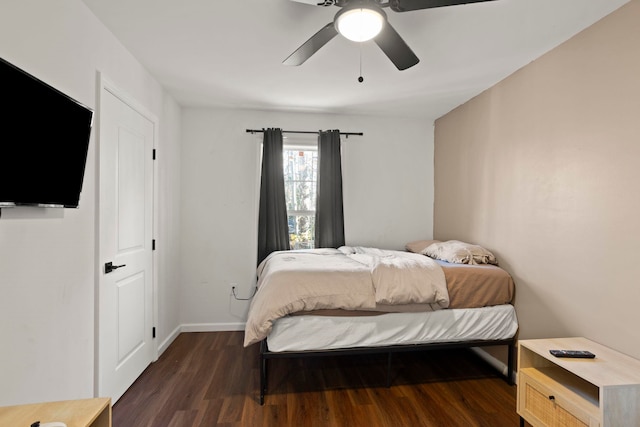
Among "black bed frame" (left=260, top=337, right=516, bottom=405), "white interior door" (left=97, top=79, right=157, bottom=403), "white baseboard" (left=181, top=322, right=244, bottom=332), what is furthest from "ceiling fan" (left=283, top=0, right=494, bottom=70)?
"white baseboard" (left=181, top=322, right=244, bottom=332)

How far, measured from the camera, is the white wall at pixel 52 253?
131 cm

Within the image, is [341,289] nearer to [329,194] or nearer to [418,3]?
[329,194]

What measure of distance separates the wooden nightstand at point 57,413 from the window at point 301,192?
278cm

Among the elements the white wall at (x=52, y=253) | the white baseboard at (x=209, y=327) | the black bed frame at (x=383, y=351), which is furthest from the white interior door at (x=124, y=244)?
the black bed frame at (x=383, y=351)

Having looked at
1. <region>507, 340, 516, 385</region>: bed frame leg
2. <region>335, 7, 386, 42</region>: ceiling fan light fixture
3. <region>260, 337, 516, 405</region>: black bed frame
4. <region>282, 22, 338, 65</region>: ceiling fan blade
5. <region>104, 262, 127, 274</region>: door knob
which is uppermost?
<region>282, 22, 338, 65</region>: ceiling fan blade

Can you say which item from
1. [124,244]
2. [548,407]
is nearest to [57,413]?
[124,244]

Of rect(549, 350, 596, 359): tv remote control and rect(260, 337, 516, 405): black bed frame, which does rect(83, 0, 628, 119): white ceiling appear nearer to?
rect(549, 350, 596, 359): tv remote control

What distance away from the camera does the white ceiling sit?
6.09ft

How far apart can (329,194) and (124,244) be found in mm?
2177

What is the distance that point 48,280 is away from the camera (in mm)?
1536

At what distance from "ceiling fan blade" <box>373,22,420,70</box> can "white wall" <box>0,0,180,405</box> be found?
5.49ft

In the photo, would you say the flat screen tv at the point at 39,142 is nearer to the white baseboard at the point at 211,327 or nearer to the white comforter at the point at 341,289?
the white comforter at the point at 341,289

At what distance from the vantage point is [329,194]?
12.3 ft

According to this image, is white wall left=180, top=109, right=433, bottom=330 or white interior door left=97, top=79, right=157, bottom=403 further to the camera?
white wall left=180, top=109, right=433, bottom=330
